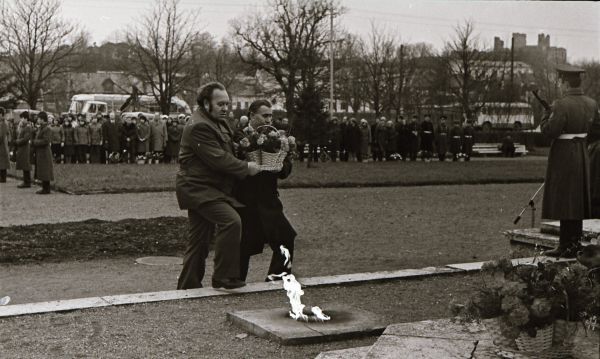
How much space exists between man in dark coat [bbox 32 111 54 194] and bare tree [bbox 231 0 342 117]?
24.5 meters

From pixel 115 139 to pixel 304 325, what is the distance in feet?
83.8

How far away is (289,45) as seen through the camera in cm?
4834

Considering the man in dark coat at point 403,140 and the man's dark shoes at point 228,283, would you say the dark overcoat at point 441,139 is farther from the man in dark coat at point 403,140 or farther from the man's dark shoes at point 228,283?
the man's dark shoes at point 228,283

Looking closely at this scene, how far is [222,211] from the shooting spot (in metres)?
8.18

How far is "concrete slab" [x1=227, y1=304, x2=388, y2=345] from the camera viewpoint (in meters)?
6.47

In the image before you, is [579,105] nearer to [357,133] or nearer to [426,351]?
[426,351]

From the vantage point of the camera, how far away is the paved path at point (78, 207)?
15.1m

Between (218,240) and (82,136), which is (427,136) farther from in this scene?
(218,240)

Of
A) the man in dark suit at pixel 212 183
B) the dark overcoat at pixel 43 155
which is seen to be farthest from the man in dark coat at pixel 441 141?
the man in dark suit at pixel 212 183

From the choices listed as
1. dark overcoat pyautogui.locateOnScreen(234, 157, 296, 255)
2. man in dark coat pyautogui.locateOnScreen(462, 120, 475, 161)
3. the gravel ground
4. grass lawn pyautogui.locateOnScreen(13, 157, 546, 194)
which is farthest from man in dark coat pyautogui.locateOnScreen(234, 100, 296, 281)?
man in dark coat pyautogui.locateOnScreen(462, 120, 475, 161)

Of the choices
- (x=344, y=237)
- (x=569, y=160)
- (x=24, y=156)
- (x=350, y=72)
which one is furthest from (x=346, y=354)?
(x=350, y=72)

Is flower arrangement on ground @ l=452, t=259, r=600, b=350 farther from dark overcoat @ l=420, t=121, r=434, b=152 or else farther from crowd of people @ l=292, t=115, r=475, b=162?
dark overcoat @ l=420, t=121, r=434, b=152

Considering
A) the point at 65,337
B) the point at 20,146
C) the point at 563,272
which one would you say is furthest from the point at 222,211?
the point at 20,146

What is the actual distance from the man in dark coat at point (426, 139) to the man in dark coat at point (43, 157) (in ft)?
62.4
